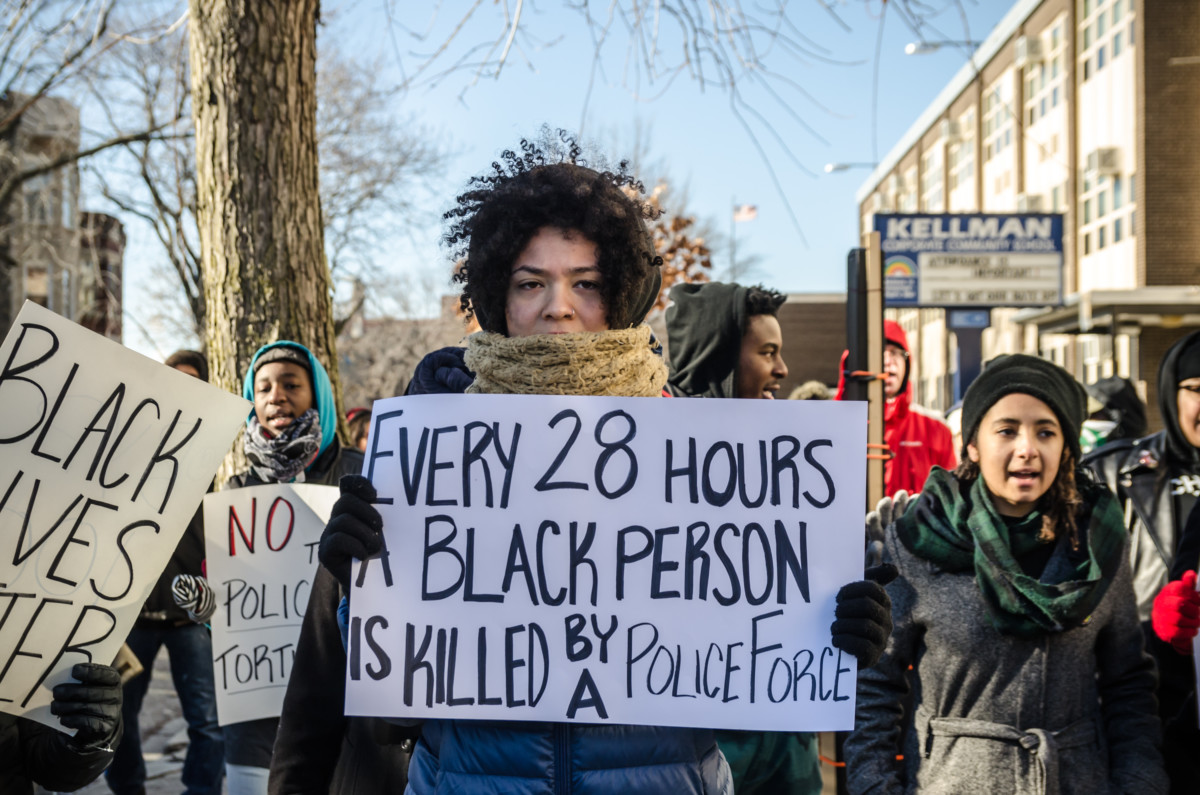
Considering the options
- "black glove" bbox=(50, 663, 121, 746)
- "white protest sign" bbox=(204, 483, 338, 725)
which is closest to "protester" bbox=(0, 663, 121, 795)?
"black glove" bbox=(50, 663, 121, 746)

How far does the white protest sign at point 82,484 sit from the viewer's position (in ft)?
6.92

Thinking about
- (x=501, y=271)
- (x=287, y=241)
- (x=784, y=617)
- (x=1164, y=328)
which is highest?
(x=1164, y=328)

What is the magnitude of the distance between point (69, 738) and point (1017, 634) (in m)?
2.14

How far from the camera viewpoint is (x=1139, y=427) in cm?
679

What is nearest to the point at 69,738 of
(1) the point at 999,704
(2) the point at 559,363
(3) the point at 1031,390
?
(2) the point at 559,363

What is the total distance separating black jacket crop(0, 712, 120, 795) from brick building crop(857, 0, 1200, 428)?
17393 mm

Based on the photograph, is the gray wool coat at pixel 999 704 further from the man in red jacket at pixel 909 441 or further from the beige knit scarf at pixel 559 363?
the man in red jacket at pixel 909 441

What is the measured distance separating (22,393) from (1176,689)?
3135 mm

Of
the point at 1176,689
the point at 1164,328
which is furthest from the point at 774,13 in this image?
the point at 1164,328

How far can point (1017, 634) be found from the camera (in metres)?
2.57

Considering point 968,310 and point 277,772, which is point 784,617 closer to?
point 277,772

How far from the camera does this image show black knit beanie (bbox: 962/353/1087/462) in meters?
2.76

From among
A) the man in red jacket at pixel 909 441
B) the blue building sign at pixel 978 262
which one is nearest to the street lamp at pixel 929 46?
the man in red jacket at pixel 909 441

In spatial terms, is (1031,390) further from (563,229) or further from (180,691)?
(180,691)
